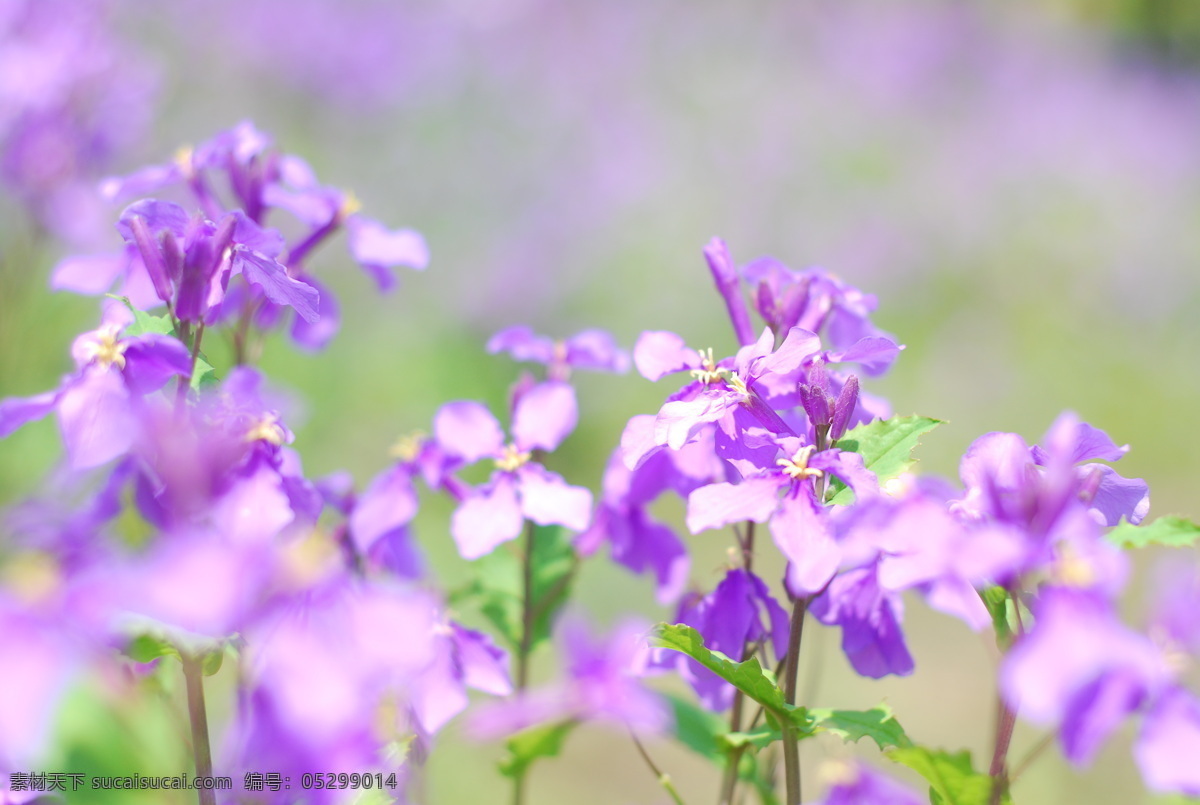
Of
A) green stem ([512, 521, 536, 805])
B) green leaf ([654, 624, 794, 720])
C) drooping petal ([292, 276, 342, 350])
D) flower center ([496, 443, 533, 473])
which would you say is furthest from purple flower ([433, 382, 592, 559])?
drooping petal ([292, 276, 342, 350])

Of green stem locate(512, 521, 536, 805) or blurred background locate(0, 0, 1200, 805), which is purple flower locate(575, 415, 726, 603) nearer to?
green stem locate(512, 521, 536, 805)

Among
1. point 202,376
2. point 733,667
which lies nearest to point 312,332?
point 202,376

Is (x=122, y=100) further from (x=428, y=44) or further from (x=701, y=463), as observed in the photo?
(x=428, y=44)

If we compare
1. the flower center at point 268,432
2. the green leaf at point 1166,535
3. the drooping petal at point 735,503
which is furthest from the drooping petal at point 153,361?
the green leaf at point 1166,535

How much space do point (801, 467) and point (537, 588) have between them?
0.75m

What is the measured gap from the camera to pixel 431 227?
8.47 m

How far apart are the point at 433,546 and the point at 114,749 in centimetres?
415

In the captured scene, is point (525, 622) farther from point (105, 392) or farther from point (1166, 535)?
point (1166, 535)

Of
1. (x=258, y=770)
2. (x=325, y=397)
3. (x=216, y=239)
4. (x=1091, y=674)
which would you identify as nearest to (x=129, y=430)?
(x=216, y=239)

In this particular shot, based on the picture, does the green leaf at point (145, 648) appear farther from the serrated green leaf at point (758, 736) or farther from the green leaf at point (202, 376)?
the serrated green leaf at point (758, 736)

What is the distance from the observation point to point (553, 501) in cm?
160

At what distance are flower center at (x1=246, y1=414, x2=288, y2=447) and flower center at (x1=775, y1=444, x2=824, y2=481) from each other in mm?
654

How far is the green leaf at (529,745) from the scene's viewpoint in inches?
68.9

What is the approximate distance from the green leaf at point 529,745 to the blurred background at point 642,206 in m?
2.68
